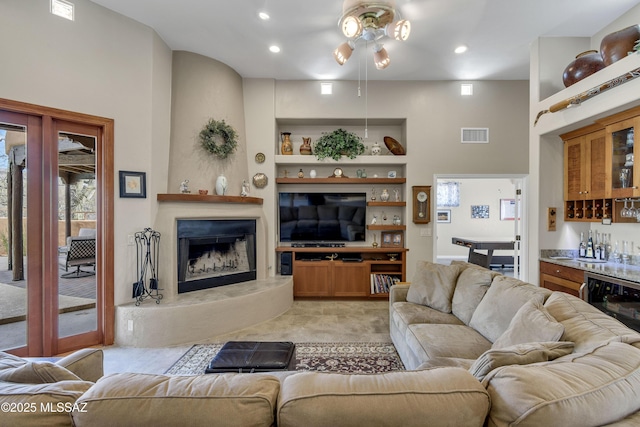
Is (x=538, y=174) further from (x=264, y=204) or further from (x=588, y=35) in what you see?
(x=264, y=204)

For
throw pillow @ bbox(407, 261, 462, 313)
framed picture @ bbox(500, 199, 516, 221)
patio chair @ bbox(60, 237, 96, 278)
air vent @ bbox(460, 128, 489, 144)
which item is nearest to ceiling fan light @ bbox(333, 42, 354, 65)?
throw pillow @ bbox(407, 261, 462, 313)

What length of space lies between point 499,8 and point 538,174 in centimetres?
199

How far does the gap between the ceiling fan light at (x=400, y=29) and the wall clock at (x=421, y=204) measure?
2.52 meters

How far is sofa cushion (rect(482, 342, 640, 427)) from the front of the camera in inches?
32.0

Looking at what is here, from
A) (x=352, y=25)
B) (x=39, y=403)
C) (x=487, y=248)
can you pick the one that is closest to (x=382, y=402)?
(x=39, y=403)

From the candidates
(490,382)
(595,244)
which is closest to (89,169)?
(490,382)

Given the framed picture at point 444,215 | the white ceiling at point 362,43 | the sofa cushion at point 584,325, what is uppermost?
the white ceiling at point 362,43

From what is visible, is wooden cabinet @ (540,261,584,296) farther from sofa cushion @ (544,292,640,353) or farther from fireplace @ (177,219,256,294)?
fireplace @ (177,219,256,294)

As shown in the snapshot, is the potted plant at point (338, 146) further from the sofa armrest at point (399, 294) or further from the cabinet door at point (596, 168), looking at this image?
the cabinet door at point (596, 168)

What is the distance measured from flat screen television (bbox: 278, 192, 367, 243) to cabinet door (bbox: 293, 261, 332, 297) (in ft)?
1.46

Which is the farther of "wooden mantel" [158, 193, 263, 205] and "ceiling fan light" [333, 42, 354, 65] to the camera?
"wooden mantel" [158, 193, 263, 205]

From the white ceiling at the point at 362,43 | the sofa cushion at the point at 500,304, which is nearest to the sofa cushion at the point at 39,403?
the sofa cushion at the point at 500,304

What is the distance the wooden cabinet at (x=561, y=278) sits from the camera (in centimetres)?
305

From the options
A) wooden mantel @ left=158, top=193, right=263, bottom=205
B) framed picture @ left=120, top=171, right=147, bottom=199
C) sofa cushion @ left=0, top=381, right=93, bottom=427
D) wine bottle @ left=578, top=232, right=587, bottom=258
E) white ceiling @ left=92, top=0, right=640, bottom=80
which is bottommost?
sofa cushion @ left=0, top=381, right=93, bottom=427
